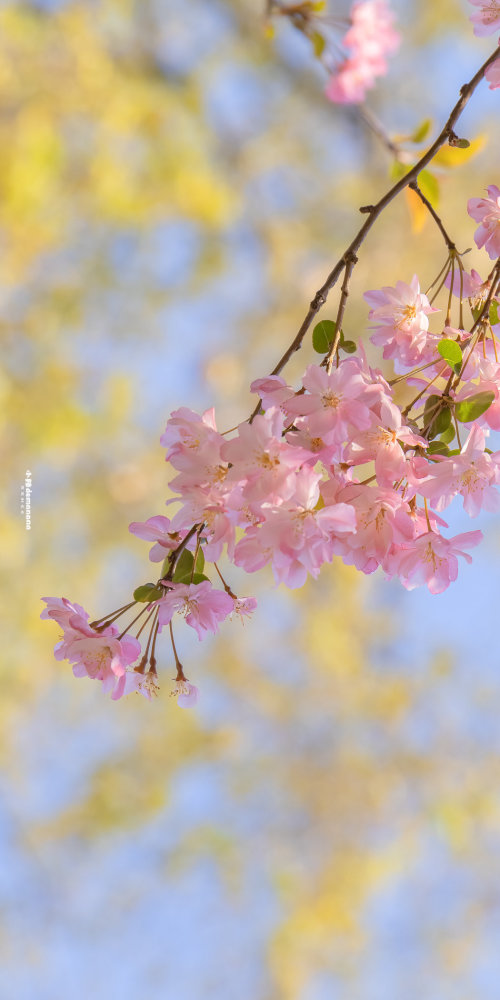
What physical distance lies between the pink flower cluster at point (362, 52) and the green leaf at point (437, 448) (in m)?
0.87

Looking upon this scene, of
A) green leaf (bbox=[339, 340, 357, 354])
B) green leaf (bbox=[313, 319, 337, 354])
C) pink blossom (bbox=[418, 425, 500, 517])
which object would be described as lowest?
pink blossom (bbox=[418, 425, 500, 517])

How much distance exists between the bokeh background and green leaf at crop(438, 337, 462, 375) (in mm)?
1916

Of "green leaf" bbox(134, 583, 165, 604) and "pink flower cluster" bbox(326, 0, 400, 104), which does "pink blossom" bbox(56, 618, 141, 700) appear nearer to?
"green leaf" bbox(134, 583, 165, 604)

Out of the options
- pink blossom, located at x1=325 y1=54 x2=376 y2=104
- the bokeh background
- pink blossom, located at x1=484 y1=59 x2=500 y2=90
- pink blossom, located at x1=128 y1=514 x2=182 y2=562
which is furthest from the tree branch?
the bokeh background

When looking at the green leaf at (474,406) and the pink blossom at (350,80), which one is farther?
the pink blossom at (350,80)

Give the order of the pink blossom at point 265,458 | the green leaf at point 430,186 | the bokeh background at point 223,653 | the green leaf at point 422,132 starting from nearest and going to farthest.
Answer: the pink blossom at point 265,458 < the green leaf at point 430,186 < the green leaf at point 422,132 < the bokeh background at point 223,653

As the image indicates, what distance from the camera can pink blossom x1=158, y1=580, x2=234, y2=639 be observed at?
396 millimetres

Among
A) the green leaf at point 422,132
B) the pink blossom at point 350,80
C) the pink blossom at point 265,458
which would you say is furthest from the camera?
the pink blossom at point 350,80

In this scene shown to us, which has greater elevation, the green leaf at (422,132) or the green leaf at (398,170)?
the green leaf at (422,132)

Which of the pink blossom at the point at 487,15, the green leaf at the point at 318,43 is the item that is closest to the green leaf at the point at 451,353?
the pink blossom at the point at 487,15

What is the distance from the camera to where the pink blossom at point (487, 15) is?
485 mm

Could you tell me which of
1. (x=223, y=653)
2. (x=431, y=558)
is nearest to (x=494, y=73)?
(x=431, y=558)

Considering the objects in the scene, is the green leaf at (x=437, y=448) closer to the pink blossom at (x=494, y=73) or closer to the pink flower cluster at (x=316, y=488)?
the pink flower cluster at (x=316, y=488)

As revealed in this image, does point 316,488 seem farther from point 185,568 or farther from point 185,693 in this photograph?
point 185,693
